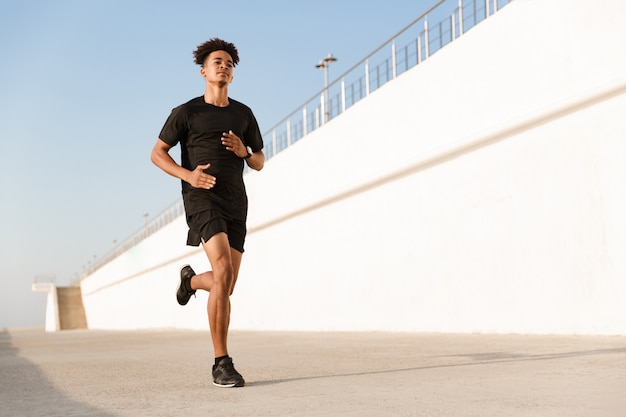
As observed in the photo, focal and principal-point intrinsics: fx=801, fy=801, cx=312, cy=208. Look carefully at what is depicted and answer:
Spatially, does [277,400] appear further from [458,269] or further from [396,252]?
[396,252]

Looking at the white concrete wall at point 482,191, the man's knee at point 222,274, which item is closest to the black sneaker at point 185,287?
the man's knee at point 222,274

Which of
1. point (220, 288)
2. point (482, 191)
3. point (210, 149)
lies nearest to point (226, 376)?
point (220, 288)

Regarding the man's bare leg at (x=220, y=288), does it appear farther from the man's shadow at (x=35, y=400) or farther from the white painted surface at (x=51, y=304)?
the white painted surface at (x=51, y=304)

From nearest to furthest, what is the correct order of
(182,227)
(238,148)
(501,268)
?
(238,148) < (501,268) < (182,227)

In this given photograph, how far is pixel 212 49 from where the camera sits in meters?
5.52

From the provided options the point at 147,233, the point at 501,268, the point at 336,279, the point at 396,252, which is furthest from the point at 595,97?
the point at 147,233

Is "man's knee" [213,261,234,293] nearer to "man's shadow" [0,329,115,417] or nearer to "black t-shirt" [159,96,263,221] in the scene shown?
"black t-shirt" [159,96,263,221]

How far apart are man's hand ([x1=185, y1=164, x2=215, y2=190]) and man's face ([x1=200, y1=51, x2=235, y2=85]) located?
2.12ft

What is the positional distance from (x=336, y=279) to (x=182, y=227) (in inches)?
704

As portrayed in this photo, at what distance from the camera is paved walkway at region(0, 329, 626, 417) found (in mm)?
3697

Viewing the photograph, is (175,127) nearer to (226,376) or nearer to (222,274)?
(222,274)

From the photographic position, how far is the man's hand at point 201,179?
17.0ft

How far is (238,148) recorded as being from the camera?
534cm

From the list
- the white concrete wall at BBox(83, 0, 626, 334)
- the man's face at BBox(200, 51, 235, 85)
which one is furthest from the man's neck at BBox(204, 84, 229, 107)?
the white concrete wall at BBox(83, 0, 626, 334)
